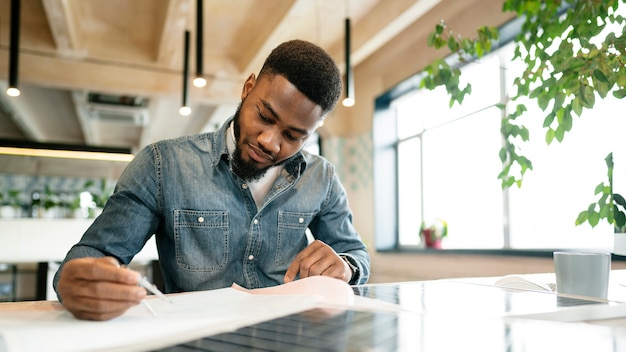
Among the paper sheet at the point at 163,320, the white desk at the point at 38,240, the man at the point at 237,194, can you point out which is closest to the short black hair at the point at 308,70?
the man at the point at 237,194

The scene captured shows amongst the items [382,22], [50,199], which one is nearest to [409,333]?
[50,199]

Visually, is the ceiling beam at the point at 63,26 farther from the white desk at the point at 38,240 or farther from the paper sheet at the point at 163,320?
the paper sheet at the point at 163,320

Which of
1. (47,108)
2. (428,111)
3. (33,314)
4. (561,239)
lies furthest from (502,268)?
(47,108)

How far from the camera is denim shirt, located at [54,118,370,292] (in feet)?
3.97

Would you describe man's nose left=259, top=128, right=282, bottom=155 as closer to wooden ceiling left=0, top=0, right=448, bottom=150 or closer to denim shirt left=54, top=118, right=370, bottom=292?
denim shirt left=54, top=118, right=370, bottom=292

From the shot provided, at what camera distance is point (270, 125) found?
1291 millimetres

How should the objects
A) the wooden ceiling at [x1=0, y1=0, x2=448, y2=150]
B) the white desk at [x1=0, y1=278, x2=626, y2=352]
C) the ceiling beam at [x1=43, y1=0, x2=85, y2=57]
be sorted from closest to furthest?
the white desk at [x1=0, y1=278, x2=626, y2=352], the ceiling beam at [x1=43, y1=0, x2=85, y2=57], the wooden ceiling at [x1=0, y1=0, x2=448, y2=150]

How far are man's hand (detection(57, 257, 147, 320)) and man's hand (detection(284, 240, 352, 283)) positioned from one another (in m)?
0.45

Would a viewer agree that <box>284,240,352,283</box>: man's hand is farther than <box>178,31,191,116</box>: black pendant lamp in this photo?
No

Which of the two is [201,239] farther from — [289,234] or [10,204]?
[10,204]

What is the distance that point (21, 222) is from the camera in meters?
3.30

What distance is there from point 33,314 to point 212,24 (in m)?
4.42

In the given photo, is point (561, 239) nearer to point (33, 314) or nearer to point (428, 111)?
point (428, 111)

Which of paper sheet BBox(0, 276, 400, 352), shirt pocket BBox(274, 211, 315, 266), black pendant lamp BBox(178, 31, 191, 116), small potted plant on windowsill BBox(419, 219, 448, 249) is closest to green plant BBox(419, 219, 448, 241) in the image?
small potted plant on windowsill BBox(419, 219, 448, 249)
